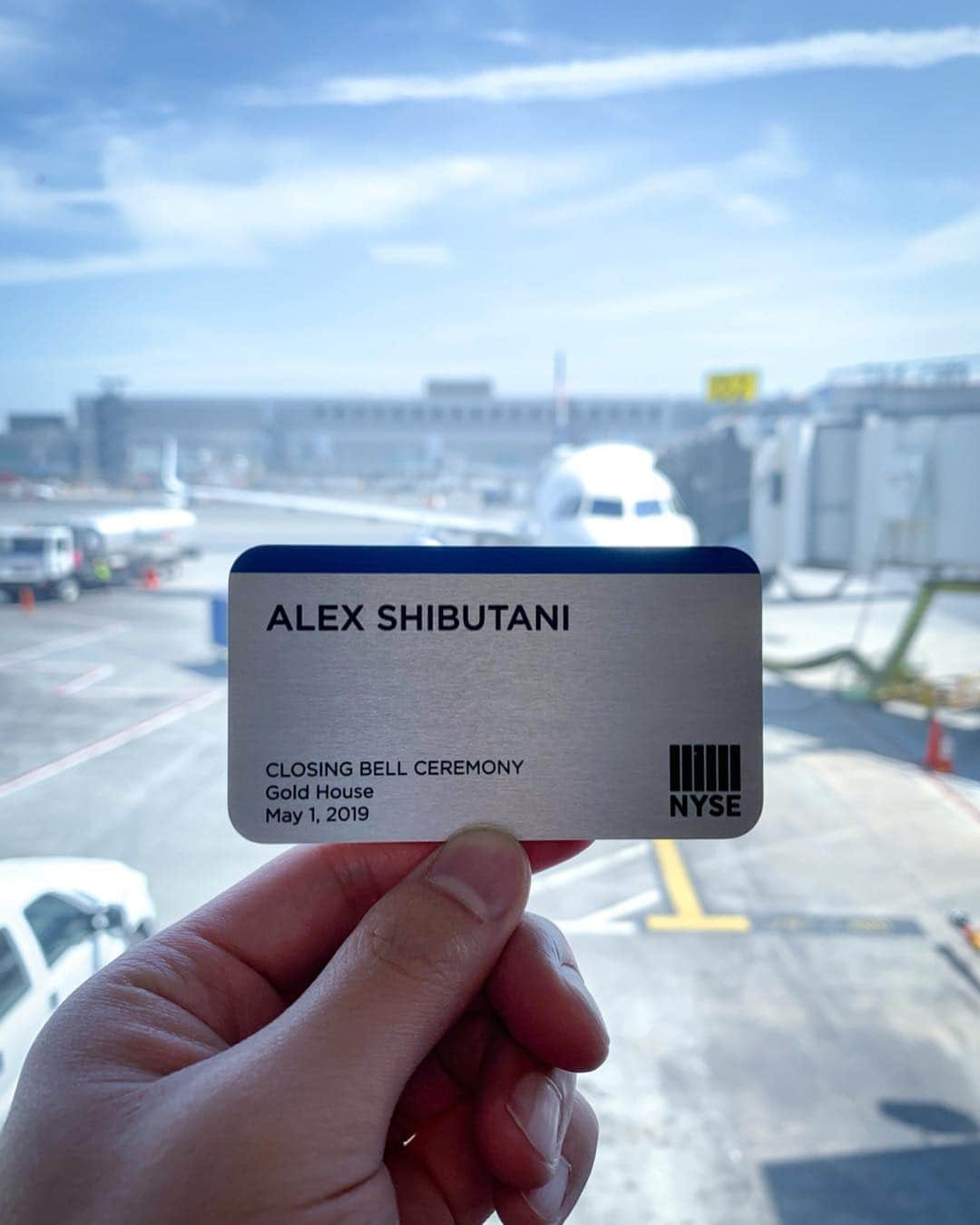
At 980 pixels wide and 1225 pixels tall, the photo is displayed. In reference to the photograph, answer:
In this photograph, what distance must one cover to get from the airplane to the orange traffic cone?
9.92ft

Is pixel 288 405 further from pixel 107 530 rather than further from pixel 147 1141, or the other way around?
pixel 147 1141

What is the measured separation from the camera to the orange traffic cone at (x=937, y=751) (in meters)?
6.23

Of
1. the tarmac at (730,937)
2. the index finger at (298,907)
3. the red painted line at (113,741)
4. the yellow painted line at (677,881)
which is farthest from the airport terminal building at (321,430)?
the index finger at (298,907)

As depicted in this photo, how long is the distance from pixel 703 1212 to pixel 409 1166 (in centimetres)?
175

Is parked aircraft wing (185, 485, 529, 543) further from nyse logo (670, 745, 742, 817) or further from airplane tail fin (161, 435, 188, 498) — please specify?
nyse logo (670, 745, 742, 817)

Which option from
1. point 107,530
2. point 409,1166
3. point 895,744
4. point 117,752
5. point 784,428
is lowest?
point 895,744

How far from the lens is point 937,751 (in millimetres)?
6434

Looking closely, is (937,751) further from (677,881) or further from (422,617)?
(422,617)

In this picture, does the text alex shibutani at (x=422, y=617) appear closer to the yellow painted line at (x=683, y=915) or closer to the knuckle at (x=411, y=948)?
the knuckle at (x=411, y=948)

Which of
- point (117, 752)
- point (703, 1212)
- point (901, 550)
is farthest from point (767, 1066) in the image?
point (901, 550)

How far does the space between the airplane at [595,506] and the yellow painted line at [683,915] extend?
1.38 m

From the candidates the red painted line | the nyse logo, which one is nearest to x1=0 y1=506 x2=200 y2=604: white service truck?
the red painted line

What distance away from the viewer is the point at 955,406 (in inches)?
246

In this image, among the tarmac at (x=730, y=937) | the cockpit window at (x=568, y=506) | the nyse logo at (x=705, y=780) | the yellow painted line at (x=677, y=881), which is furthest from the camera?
the cockpit window at (x=568, y=506)
